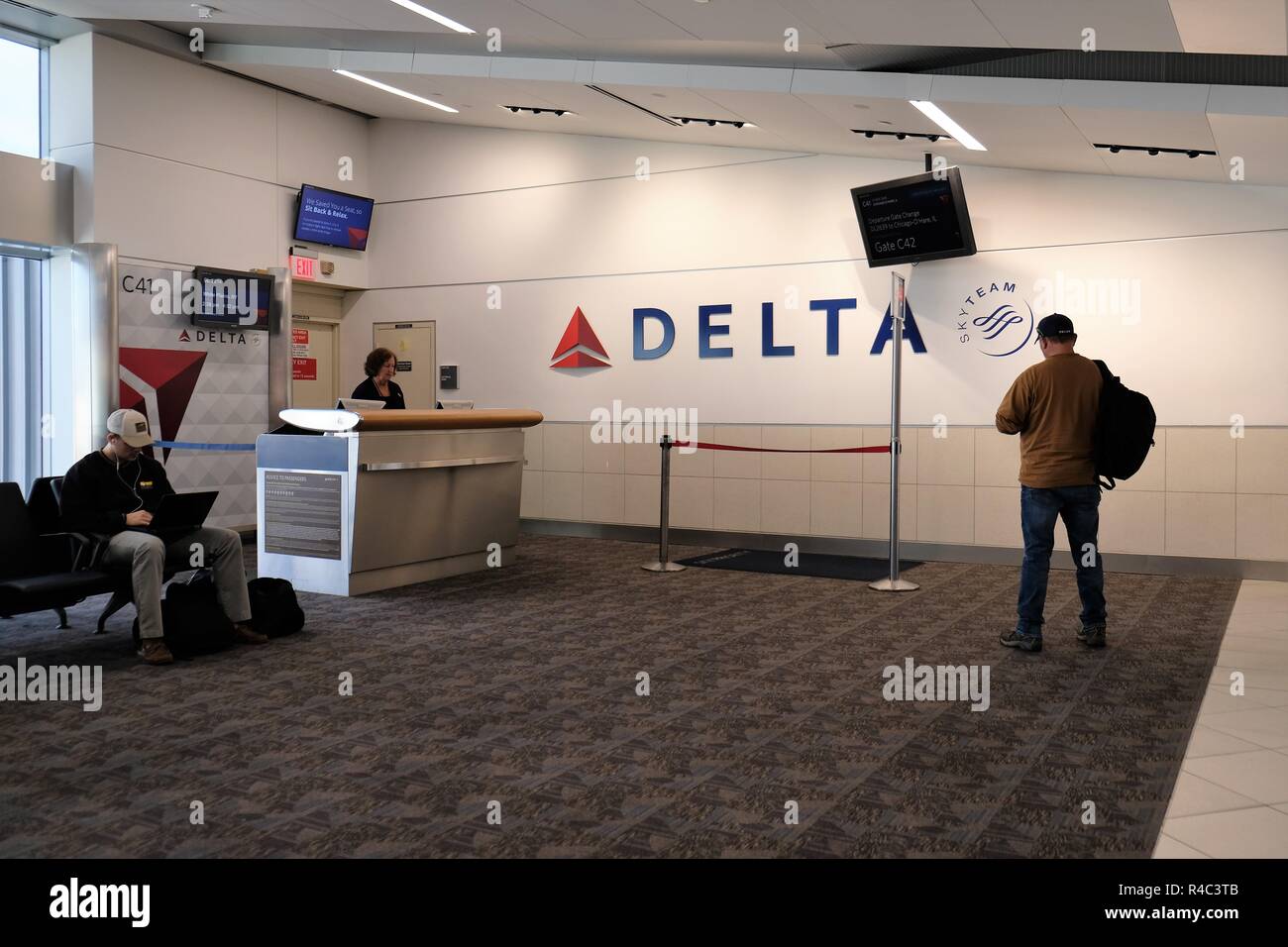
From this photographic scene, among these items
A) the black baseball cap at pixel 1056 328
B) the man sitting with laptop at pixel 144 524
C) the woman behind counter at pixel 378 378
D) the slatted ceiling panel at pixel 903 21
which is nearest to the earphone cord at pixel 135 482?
the man sitting with laptop at pixel 144 524

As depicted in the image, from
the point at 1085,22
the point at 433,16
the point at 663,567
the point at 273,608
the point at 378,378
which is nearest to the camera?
the point at 1085,22

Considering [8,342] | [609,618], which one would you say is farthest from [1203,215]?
[8,342]

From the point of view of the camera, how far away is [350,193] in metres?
11.0

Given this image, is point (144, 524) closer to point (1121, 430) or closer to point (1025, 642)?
point (1025, 642)

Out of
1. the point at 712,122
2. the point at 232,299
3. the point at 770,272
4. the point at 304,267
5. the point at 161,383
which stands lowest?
the point at 161,383

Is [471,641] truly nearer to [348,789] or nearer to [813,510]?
[348,789]

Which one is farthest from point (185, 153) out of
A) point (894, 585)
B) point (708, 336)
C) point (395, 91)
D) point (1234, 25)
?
point (1234, 25)

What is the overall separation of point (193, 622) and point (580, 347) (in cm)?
580

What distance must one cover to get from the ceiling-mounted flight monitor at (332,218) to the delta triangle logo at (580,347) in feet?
8.64

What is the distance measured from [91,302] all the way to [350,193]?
3320mm

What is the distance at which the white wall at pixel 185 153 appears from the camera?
8430 millimetres

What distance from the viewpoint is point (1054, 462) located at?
16.8ft

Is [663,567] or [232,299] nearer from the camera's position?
[663,567]

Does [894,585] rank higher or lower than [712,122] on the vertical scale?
lower
